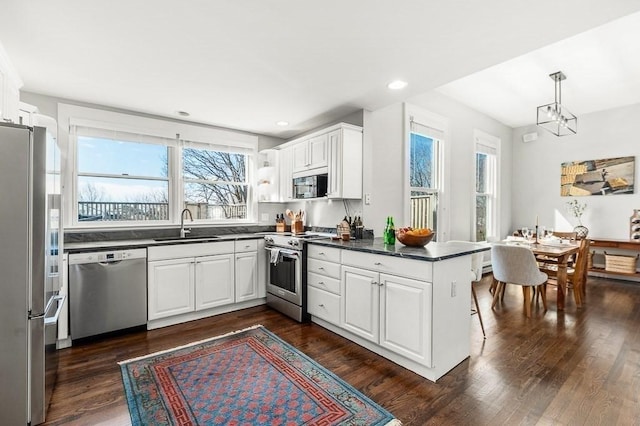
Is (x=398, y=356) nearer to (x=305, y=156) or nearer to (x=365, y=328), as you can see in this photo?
(x=365, y=328)

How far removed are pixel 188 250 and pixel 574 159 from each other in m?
6.92

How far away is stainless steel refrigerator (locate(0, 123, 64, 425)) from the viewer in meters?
1.59

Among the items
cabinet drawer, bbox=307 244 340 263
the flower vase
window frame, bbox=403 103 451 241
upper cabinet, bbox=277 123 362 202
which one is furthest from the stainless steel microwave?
the flower vase

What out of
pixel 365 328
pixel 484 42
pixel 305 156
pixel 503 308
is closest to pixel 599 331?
pixel 503 308

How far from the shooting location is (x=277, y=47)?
2225mm

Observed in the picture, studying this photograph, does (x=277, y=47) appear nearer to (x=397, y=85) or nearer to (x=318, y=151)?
(x=397, y=85)

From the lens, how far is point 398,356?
7.96 feet

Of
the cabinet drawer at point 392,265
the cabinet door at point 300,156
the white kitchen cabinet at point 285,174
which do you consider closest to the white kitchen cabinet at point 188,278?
the white kitchen cabinet at point 285,174

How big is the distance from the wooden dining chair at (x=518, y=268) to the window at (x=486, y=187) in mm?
1860

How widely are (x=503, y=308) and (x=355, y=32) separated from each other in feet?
12.0

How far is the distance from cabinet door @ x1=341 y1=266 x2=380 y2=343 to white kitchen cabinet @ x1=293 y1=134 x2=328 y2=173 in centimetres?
143

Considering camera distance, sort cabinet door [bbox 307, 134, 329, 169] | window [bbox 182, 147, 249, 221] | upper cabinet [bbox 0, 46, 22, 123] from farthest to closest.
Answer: window [bbox 182, 147, 249, 221], cabinet door [bbox 307, 134, 329, 169], upper cabinet [bbox 0, 46, 22, 123]

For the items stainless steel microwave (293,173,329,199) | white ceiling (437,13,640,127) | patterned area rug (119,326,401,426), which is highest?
white ceiling (437,13,640,127)

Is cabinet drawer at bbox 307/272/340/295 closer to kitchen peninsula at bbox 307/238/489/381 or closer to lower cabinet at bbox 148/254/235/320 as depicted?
kitchen peninsula at bbox 307/238/489/381
